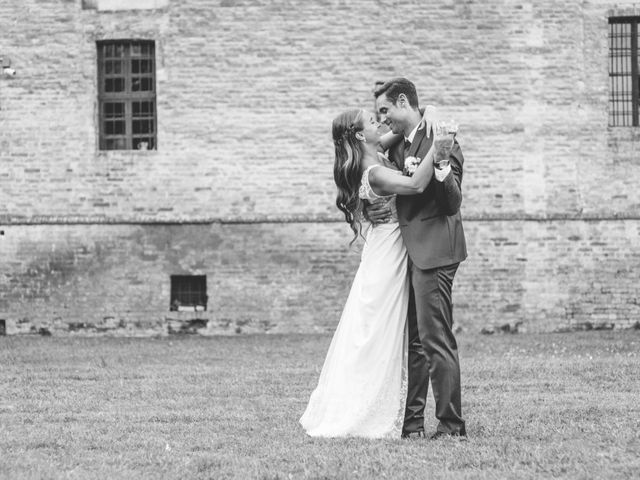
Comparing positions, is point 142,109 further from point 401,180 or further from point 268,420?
point 401,180

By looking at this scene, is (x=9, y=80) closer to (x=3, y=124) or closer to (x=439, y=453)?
(x=3, y=124)

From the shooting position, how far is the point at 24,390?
9.05 metres

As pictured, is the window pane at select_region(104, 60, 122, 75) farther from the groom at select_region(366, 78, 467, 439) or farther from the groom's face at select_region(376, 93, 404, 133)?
the groom at select_region(366, 78, 467, 439)

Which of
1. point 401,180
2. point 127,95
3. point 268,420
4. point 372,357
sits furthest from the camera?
point 127,95

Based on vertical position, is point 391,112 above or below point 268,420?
above

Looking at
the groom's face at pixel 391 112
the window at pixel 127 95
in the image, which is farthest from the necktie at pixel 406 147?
the window at pixel 127 95

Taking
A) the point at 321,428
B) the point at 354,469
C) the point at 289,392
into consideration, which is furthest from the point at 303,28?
the point at 354,469

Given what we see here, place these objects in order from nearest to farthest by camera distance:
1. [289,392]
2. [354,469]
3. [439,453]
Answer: [354,469] < [439,453] < [289,392]

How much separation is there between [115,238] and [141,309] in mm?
1179

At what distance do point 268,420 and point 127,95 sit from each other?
1022 centimetres

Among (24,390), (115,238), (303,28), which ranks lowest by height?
(24,390)

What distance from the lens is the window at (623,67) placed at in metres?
16.3

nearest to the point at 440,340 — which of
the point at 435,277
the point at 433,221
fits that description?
the point at 435,277

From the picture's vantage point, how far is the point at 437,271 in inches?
246
